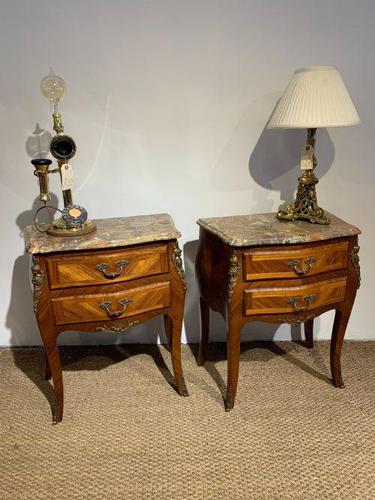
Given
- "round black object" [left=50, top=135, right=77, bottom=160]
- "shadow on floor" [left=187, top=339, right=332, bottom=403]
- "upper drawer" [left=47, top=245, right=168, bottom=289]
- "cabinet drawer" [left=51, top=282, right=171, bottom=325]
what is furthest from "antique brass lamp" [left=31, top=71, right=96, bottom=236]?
"shadow on floor" [left=187, top=339, right=332, bottom=403]

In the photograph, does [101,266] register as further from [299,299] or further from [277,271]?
[299,299]

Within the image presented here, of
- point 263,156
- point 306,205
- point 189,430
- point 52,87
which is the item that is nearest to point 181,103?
point 263,156

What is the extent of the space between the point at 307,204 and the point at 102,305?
90cm

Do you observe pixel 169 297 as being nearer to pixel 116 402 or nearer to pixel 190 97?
pixel 116 402

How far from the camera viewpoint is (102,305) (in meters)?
1.56

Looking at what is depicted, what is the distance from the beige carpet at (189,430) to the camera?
4.65 feet

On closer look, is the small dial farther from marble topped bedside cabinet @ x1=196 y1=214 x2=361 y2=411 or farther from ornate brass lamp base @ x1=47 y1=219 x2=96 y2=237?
marble topped bedside cabinet @ x1=196 y1=214 x2=361 y2=411

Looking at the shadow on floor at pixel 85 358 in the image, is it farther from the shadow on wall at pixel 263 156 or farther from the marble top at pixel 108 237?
the shadow on wall at pixel 263 156

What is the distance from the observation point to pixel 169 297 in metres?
1.67

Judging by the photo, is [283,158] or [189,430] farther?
[283,158]

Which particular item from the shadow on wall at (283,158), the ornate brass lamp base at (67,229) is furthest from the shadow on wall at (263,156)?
the ornate brass lamp base at (67,229)

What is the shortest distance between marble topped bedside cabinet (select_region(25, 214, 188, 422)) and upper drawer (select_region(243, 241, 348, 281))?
277 mm

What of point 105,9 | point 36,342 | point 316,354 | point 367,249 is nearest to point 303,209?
point 367,249

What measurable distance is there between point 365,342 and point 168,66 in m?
1.67
